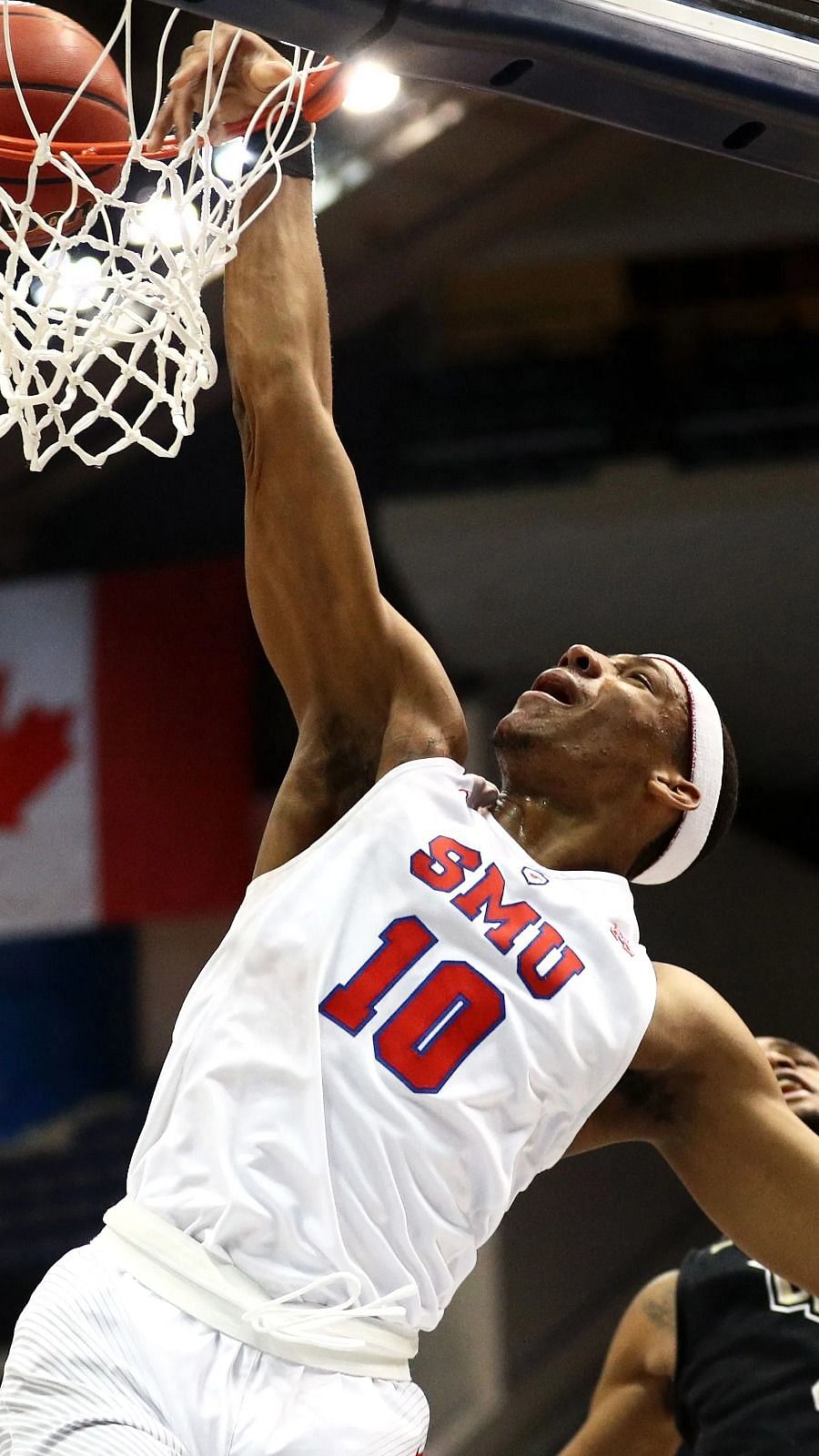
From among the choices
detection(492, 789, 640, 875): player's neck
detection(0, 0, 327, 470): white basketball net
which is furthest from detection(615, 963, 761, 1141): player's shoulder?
detection(0, 0, 327, 470): white basketball net

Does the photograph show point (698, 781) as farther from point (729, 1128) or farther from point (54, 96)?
point (54, 96)

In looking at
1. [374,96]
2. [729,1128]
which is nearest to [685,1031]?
[729,1128]

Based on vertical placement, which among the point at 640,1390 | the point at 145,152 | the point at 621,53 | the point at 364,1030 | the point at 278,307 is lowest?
the point at 640,1390

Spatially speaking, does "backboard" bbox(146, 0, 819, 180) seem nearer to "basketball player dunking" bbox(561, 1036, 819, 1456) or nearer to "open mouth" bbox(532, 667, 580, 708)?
"open mouth" bbox(532, 667, 580, 708)

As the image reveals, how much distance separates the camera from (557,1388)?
5.45m

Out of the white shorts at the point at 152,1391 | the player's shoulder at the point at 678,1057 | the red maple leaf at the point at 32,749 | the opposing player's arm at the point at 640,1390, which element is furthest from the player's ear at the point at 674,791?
the red maple leaf at the point at 32,749

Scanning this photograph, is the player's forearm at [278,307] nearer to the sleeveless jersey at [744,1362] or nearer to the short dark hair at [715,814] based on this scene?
the short dark hair at [715,814]

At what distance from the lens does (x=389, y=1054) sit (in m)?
2.08

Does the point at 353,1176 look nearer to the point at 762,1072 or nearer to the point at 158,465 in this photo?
the point at 762,1072

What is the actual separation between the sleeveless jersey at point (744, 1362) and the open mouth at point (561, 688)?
4.83 ft

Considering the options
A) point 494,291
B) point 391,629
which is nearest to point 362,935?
point 391,629

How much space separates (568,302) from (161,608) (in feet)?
7.29

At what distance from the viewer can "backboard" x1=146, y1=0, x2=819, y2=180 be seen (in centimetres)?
189

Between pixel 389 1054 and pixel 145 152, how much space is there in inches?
53.8
